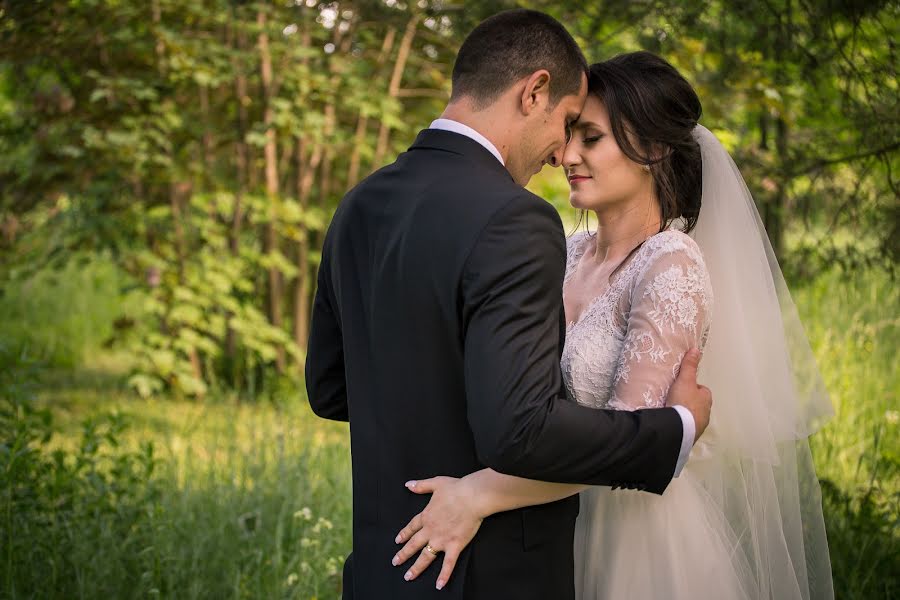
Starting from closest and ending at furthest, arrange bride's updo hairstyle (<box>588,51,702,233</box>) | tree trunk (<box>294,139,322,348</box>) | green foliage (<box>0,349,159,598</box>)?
1. bride's updo hairstyle (<box>588,51,702,233</box>)
2. green foliage (<box>0,349,159,598</box>)
3. tree trunk (<box>294,139,322,348</box>)

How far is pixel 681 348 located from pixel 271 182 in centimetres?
607

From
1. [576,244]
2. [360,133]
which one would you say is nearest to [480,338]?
[576,244]

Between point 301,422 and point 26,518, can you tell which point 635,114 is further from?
point 301,422

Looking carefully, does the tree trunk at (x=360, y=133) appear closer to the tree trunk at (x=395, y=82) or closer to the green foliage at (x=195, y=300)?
the tree trunk at (x=395, y=82)

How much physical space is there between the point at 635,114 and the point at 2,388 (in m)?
3.03

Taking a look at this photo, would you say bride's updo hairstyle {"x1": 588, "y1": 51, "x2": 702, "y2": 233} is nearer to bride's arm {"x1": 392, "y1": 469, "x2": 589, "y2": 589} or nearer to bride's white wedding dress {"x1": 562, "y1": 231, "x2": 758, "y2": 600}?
bride's white wedding dress {"x1": 562, "y1": 231, "x2": 758, "y2": 600}

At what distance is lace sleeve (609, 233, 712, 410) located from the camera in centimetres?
231

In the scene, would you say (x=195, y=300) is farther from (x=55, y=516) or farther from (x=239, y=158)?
(x=55, y=516)

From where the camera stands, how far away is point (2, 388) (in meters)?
4.01

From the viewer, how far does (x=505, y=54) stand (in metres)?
2.15

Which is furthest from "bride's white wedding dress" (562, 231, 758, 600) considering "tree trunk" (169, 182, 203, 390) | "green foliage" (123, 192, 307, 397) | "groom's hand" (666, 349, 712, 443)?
"tree trunk" (169, 182, 203, 390)

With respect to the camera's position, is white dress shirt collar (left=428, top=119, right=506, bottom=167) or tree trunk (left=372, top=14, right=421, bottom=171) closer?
white dress shirt collar (left=428, top=119, right=506, bottom=167)

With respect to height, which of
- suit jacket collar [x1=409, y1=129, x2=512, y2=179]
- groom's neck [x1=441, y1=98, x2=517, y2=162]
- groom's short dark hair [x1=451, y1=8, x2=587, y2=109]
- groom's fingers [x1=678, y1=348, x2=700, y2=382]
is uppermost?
groom's short dark hair [x1=451, y1=8, x2=587, y2=109]

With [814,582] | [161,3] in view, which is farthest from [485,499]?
[161,3]
